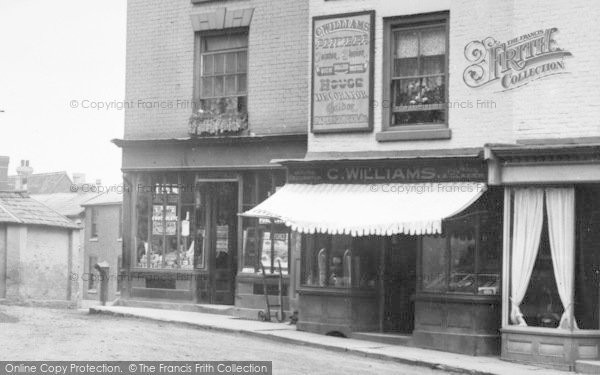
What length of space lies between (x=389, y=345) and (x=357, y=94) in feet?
14.1

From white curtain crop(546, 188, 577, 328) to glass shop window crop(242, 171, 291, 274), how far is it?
6.00 meters

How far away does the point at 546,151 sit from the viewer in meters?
15.3

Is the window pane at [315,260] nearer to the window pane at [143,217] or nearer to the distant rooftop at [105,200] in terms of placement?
the window pane at [143,217]

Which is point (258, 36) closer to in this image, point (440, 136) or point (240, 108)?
point (240, 108)

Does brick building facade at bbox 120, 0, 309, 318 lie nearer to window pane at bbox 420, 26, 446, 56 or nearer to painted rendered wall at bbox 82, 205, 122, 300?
window pane at bbox 420, 26, 446, 56

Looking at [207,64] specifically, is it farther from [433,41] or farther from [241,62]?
[433,41]

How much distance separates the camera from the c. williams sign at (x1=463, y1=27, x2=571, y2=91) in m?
15.9

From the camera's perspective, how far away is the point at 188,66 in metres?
21.3

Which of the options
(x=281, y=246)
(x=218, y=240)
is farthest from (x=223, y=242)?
(x=281, y=246)

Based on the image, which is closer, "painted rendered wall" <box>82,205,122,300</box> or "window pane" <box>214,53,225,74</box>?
"window pane" <box>214,53,225,74</box>

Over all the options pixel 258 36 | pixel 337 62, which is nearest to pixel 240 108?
pixel 258 36

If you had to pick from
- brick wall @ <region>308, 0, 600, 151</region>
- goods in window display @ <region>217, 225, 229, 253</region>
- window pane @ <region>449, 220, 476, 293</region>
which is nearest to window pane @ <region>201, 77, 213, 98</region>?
goods in window display @ <region>217, 225, 229, 253</region>

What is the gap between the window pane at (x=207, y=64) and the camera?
69.4ft

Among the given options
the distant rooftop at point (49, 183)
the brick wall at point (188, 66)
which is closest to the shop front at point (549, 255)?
the brick wall at point (188, 66)
